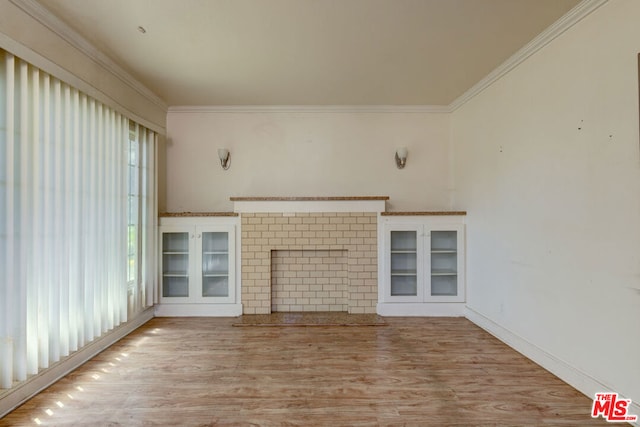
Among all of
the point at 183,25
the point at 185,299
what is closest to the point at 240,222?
the point at 185,299

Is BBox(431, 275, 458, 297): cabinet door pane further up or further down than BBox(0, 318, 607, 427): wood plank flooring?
further up

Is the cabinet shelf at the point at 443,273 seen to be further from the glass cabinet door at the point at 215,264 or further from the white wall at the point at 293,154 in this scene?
the glass cabinet door at the point at 215,264

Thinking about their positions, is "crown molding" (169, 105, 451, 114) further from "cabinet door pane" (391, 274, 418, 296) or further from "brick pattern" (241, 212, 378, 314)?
"cabinet door pane" (391, 274, 418, 296)

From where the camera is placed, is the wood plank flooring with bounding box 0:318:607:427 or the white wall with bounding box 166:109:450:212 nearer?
the wood plank flooring with bounding box 0:318:607:427

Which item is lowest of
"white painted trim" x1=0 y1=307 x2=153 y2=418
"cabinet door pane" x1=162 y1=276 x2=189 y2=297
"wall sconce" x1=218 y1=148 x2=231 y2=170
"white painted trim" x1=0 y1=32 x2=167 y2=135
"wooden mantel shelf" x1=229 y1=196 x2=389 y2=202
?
"white painted trim" x1=0 y1=307 x2=153 y2=418

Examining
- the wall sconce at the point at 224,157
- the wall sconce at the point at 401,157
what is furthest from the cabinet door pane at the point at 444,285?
the wall sconce at the point at 224,157

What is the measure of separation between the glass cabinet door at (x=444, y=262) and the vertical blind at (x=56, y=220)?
3453 millimetres

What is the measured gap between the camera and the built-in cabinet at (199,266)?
3703 mm

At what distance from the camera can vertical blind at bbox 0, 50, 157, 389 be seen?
188 cm

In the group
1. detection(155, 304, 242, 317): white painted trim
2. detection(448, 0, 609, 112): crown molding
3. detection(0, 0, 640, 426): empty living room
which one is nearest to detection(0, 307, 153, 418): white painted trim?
detection(0, 0, 640, 426): empty living room

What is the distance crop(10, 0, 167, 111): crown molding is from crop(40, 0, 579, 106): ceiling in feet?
0.17

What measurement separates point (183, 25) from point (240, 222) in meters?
2.11

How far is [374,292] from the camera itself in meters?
3.73
